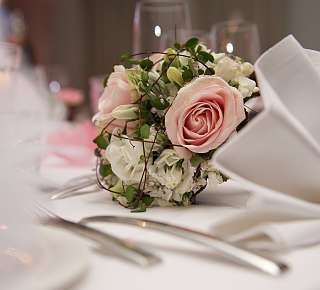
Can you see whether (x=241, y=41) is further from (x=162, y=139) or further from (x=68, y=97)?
(x=68, y=97)

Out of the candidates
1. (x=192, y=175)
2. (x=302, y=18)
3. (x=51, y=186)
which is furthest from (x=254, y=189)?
(x=302, y=18)

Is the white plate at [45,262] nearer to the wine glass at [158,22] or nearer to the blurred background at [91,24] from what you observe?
the wine glass at [158,22]

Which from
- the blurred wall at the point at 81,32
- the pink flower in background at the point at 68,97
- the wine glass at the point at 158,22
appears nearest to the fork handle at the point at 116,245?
the wine glass at the point at 158,22

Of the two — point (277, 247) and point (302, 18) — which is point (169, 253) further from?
point (302, 18)

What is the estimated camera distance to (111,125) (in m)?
0.81

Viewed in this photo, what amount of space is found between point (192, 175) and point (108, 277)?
300 millimetres

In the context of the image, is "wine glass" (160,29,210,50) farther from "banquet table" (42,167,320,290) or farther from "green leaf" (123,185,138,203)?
"banquet table" (42,167,320,290)

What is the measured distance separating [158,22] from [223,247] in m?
0.78

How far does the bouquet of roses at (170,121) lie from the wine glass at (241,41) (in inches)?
8.7

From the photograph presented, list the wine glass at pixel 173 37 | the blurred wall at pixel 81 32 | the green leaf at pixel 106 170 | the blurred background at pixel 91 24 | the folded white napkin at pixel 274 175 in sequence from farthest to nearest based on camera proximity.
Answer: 1. the blurred wall at pixel 81 32
2. the blurred background at pixel 91 24
3. the wine glass at pixel 173 37
4. the green leaf at pixel 106 170
5. the folded white napkin at pixel 274 175

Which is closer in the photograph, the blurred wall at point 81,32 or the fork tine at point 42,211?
the fork tine at point 42,211

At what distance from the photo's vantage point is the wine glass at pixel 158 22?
1.21m

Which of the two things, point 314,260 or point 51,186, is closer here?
point 314,260

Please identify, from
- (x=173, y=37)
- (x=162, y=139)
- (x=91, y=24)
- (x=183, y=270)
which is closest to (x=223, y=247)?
(x=183, y=270)
